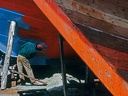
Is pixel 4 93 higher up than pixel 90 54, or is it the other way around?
pixel 90 54

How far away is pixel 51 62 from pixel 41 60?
1.47 ft

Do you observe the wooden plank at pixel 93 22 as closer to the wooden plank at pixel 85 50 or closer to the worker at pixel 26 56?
the wooden plank at pixel 85 50

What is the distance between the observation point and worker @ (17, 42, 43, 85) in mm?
7570

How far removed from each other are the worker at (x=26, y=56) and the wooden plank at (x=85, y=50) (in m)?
3.98

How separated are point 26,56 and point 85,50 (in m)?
4.44

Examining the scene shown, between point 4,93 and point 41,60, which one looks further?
point 41,60

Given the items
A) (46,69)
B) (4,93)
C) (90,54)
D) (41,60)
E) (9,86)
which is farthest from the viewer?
(46,69)

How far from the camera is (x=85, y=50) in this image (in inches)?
137

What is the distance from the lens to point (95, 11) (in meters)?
3.63

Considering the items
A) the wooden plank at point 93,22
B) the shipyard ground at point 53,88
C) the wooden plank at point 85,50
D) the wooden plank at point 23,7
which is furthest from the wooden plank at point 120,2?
the wooden plank at point 23,7

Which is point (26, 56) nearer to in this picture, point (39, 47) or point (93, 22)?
point (39, 47)

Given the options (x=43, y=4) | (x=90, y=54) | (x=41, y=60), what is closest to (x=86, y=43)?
(x=90, y=54)

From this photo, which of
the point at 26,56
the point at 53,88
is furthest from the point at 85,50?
the point at 26,56

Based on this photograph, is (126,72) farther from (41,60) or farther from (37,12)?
(41,60)
